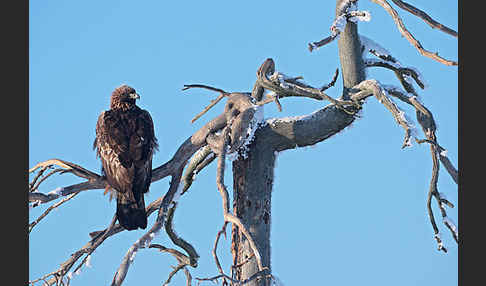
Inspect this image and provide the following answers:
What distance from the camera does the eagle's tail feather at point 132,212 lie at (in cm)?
530

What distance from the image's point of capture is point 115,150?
5.51 metres

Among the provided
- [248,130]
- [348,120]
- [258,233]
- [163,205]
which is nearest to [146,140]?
[163,205]

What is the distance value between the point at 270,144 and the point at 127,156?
1.34 meters

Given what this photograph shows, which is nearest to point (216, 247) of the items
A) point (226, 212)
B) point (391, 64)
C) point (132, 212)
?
point (226, 212)

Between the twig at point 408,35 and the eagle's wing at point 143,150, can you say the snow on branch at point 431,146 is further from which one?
the eagle's wing at point 143,150

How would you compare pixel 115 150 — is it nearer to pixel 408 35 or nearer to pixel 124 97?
pixel 124 97

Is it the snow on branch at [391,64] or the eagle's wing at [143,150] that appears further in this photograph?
the snow on branch at [391,64]

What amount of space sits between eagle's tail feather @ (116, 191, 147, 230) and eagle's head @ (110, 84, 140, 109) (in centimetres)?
149

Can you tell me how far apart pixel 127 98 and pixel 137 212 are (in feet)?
5.68

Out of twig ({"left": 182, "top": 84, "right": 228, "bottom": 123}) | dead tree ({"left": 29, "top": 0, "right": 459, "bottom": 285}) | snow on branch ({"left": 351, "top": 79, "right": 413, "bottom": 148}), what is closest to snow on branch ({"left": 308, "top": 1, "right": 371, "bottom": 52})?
dead tree ({"left": 29, "top": 0, "right": 459, "bottom": 285})

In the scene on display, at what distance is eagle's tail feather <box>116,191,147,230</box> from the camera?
530 centimetres

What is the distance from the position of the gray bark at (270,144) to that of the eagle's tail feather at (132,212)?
0.85m

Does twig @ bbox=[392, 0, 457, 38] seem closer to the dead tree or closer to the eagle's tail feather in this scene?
the dead tree

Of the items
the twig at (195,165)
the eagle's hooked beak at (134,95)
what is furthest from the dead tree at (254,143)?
the eagle's hooked beak at (134,95)
